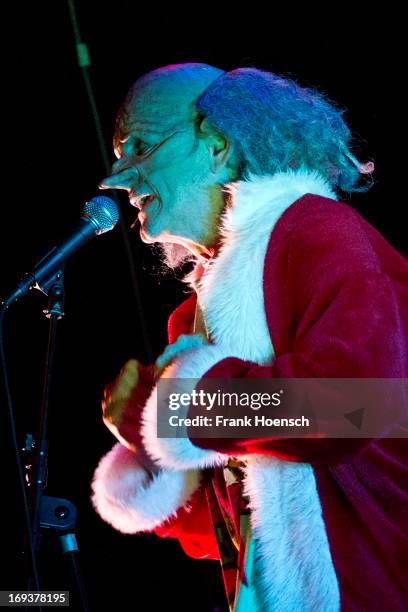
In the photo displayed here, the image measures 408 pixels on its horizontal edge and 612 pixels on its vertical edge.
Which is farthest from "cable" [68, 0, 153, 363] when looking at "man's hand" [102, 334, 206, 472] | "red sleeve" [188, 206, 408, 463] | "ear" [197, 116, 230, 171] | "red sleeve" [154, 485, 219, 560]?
"red sleeve" [188, 206, 408, 463]

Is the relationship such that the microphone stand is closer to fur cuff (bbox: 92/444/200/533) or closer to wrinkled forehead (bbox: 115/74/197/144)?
fur cuff (bbox: 92/444/200/533)

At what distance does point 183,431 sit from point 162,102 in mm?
1171

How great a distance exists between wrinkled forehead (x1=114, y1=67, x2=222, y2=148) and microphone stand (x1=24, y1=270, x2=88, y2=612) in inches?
24.3

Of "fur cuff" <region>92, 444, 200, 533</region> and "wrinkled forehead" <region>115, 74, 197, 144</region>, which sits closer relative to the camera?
"fur cuff" <region>92, 444, 200, 533</region>

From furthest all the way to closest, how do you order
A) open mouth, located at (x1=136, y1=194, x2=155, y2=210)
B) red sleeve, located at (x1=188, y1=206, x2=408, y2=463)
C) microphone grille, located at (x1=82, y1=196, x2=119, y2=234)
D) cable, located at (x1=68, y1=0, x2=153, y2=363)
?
cable, located at (x1=68, y1=0, x2=153, y2=363)
open mouth, located at (x1=136, y1=194, x2=155, y2=210)
microphone grille, located at (x1=82, y1=196, x2=119, y2=234)
red sleeve, located at (x1=188, y1=206, x2=408, y2=463)

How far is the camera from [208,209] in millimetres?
2270

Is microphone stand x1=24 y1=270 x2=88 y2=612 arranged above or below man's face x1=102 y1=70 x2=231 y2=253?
below

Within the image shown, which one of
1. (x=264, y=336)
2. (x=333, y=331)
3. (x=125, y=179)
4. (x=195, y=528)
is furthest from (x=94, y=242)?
(x=333, y=331)

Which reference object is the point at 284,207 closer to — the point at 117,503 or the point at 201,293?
the point at 201,293

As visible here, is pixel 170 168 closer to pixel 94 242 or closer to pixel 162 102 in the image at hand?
pixel 162 102

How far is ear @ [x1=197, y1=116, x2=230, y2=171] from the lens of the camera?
2.28 m

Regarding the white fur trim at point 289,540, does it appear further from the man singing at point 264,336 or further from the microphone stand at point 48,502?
the microphone stand at point 48,502

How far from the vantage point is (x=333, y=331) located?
5.09 ft

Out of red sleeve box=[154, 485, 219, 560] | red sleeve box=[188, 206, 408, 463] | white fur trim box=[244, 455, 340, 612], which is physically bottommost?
red sleeve box=[154, 485, 219, 560]
